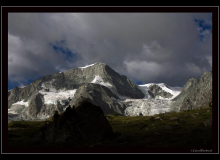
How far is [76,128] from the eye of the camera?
24.3m

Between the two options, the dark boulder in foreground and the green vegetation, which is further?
the dark boulder in foreground

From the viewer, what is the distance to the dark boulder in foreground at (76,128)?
23688 millimetres

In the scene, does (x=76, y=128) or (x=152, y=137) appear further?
(x=76, y=128)

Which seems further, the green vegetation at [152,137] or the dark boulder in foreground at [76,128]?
the dark boulder in foreground at [76,128]

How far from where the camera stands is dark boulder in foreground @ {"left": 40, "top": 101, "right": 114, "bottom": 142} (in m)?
23.7

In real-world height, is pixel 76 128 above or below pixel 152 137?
above

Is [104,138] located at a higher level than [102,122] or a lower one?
lower
